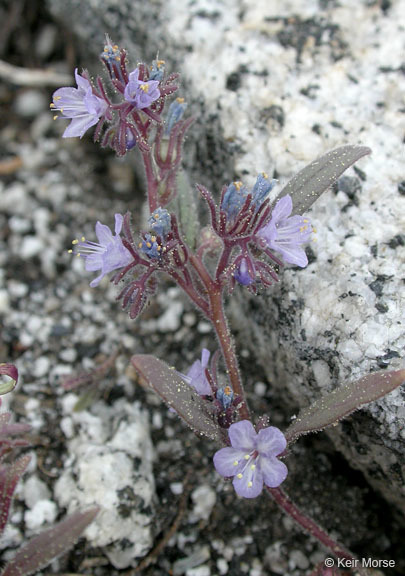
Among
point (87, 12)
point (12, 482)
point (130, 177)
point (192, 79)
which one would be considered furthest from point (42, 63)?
point (12, 482)

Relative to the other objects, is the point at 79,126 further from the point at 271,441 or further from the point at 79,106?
the point at 271,441

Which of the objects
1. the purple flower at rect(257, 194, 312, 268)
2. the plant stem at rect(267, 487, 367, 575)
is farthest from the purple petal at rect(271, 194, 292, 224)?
the plant stem at rect(267, 487, 367, 575)

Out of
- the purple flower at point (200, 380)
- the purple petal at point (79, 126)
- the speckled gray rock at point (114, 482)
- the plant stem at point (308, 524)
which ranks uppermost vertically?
the purple petal at point (79, 126)

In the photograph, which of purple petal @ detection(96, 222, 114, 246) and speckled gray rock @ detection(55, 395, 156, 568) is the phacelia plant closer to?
purple petal @ detection(96, 222, 114, 246)

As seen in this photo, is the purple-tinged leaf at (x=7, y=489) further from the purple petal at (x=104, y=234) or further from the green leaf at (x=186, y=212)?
the green leaf at (x=186, y=212)

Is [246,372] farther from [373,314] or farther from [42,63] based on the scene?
[42,63]

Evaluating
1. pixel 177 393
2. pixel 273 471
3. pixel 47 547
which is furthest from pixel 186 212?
pixel 47 547

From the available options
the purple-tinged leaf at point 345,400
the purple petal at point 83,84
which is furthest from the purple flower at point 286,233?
the purple petal at point 83,84

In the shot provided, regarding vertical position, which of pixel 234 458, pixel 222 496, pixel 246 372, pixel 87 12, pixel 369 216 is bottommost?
pixel 222 496
